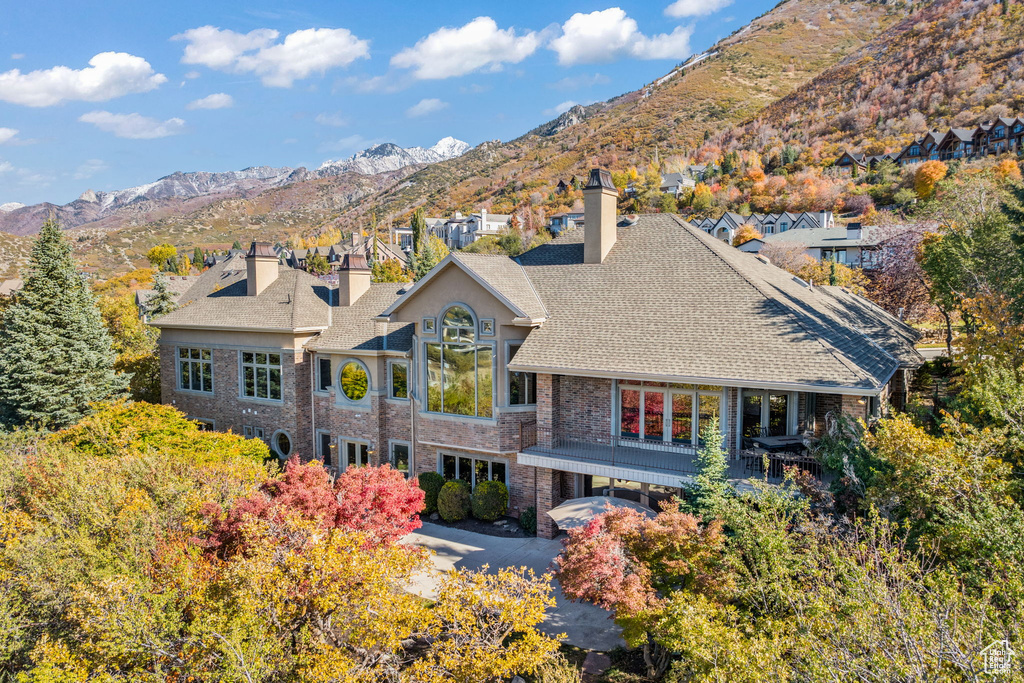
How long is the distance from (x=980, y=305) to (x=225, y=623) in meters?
19.7

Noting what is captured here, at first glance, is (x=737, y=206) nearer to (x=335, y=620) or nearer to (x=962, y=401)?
(x=962, y=401)

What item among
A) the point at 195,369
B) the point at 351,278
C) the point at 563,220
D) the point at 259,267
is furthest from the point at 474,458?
the point at 563,220

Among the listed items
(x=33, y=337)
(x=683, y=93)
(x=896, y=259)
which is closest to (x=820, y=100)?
(x=683, y=93)

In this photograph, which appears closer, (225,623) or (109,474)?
(225,623)

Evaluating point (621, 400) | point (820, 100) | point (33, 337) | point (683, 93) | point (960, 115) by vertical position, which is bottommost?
point (621, 400)

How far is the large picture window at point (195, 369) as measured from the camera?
87.9ft

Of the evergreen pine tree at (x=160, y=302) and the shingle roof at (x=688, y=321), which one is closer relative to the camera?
the shingle roof at (x=688, y=321)

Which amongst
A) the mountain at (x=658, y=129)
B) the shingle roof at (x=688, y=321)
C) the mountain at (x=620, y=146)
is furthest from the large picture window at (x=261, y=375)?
the mountain at (x=658, y=129)

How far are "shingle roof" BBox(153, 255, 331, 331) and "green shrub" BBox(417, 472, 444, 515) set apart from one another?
26.8 feet

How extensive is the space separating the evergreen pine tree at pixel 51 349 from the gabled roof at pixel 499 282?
51.9 ft

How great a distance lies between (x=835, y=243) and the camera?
5991cm

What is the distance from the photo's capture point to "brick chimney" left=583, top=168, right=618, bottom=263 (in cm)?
1973

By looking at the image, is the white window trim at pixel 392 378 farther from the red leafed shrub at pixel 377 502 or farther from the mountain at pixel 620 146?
the mountain at pixel 620 146

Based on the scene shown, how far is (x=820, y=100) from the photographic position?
13175cm
